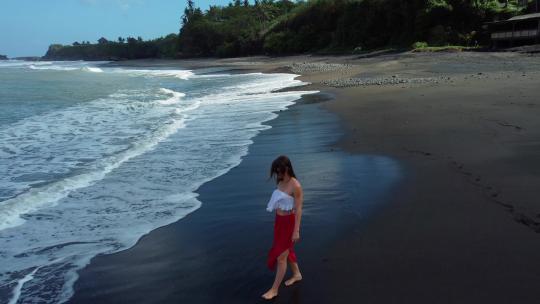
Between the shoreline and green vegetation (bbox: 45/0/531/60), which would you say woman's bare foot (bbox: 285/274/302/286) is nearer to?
the shoreline

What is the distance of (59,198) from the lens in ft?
23.6

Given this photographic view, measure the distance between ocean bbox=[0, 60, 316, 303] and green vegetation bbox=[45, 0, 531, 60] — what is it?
28.8 m

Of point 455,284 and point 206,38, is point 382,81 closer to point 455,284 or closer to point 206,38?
point 455,284

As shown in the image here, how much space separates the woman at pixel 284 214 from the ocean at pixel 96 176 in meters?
1.88

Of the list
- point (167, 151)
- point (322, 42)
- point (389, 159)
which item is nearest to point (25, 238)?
point (167, 151)

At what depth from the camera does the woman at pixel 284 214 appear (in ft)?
12.8

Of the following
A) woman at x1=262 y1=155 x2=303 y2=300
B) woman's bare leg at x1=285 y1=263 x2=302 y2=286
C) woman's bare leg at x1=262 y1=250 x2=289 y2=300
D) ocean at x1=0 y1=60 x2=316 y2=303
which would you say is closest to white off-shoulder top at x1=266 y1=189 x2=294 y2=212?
woman at x1=262 y1=155 x2=303 y2=300

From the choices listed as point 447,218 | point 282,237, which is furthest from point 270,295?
point 447,218

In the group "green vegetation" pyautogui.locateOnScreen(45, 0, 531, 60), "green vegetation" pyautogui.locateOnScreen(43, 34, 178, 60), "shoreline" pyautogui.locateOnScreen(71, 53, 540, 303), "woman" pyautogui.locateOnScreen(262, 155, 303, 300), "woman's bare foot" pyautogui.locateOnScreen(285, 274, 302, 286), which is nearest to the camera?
"shoreline" pyautogui.locateOnScreen(71, 53, 540, 303)

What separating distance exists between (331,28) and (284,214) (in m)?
67.9

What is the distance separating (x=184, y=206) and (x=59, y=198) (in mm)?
2078

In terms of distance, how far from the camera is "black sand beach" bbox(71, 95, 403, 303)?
409 cm

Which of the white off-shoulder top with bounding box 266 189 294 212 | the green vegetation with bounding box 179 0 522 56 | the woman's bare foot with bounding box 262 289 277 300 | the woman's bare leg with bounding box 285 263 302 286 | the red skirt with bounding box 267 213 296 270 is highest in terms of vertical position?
the green vegetation with bounding box 179 0 522 56

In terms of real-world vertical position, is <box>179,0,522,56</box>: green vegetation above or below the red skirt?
above
